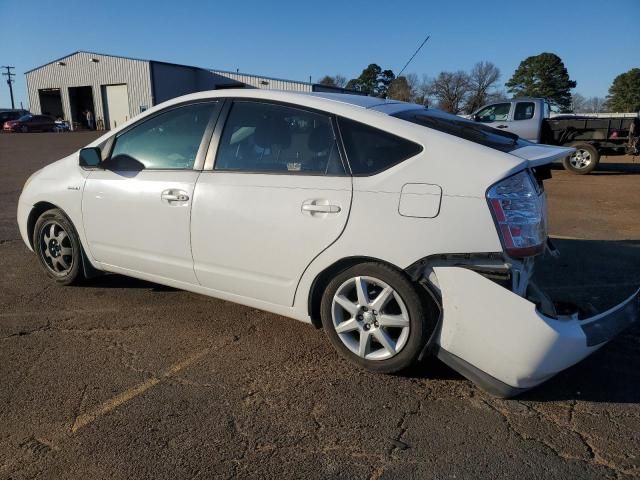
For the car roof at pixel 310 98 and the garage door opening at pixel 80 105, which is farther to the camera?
the garage door opening at pixel 80 105

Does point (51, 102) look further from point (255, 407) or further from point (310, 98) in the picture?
point (255, 407)

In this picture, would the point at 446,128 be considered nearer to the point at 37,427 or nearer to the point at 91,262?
the point at 37,427

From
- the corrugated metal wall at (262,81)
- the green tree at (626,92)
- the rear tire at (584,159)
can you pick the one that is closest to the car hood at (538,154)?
the rear tire at (584,159)

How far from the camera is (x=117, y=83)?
42.1 metres

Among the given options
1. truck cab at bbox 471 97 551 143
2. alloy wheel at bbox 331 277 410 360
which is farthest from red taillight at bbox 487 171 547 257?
truck cab at bbox 471 97 551 143

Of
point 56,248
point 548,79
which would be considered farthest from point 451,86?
point 56,248

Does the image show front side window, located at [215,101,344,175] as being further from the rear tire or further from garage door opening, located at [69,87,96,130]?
garage door opening, located at [69,87,96,130]

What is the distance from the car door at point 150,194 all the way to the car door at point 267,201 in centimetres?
14

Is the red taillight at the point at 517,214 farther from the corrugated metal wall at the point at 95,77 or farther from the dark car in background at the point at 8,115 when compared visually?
the dark car in background at the point at 8,115

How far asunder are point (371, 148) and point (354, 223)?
46 centimetres

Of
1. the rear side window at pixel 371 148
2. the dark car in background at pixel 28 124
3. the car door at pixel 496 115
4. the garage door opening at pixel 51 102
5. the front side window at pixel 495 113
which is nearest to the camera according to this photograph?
the rear side window at pixel 371 148

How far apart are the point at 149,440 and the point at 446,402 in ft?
5.07

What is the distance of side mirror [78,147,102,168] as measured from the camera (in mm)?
3934

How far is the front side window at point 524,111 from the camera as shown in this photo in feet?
46.3
